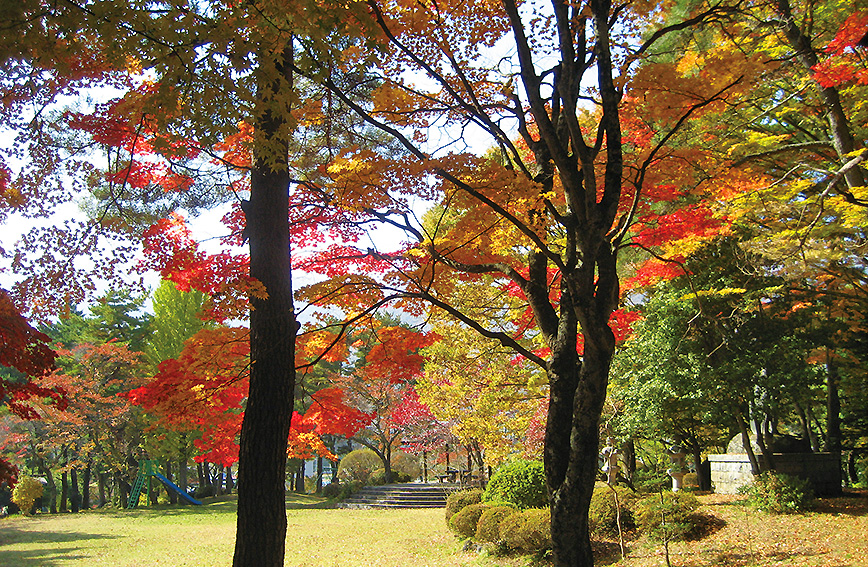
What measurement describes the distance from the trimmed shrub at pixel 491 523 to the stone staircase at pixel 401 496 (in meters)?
9.12

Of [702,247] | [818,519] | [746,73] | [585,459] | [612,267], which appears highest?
[746,73]

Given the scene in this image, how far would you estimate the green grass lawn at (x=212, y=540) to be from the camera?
1062 cm

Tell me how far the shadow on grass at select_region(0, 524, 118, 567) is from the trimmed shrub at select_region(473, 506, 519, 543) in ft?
25.9

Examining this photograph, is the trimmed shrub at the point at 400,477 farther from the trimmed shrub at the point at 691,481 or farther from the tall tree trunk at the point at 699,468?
the tall tree trunk at the point at 699,468

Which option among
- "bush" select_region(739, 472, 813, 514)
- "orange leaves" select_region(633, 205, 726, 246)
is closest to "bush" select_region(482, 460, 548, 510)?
"bush" select_region(739, 472, 813, 514)

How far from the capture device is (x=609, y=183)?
481 centimetres

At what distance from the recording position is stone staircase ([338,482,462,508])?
65.4ft

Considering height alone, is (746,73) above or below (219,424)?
above

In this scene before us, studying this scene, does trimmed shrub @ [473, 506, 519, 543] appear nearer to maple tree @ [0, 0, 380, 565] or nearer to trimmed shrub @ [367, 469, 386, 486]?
maple tree @ [0, 0, 380, 565]

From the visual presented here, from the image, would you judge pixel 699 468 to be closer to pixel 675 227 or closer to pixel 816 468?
pixel 816 468

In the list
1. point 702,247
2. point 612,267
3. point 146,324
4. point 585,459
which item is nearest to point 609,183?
point 612,267

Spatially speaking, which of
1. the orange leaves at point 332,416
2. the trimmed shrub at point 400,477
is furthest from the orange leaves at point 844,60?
the trimmed shrub at point 400,477

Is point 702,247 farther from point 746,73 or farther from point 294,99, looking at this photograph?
point 294,99

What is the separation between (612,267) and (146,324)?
94.9 ft
